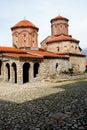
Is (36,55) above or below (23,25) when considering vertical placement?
below

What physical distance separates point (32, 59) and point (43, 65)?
111 inches

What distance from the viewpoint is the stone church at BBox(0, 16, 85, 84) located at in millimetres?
26812

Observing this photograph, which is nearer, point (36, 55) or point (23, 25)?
point (36, 55)

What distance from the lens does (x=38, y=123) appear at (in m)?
8.30

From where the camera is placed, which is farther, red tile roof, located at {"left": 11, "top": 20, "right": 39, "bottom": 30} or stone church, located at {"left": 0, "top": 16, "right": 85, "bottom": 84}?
red tile roof, located at {"left": 11, "top": 20, "right": 39, "bottom": 30}

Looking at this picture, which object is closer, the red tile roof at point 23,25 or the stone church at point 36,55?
the stone church at point 36,55

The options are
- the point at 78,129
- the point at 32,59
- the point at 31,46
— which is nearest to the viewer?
the point at 78,129

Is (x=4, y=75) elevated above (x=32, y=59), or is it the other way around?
(x=32, y=59)

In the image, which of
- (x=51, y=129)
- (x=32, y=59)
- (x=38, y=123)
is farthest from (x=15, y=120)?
(x=32, y=59)

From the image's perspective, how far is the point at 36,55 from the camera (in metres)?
29.4

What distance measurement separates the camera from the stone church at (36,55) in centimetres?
2681

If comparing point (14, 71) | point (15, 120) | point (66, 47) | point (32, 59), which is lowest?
point (15, 120)

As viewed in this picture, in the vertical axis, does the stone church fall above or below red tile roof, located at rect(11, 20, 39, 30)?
below

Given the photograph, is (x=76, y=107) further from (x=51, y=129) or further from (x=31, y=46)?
(x=31, y=46)
